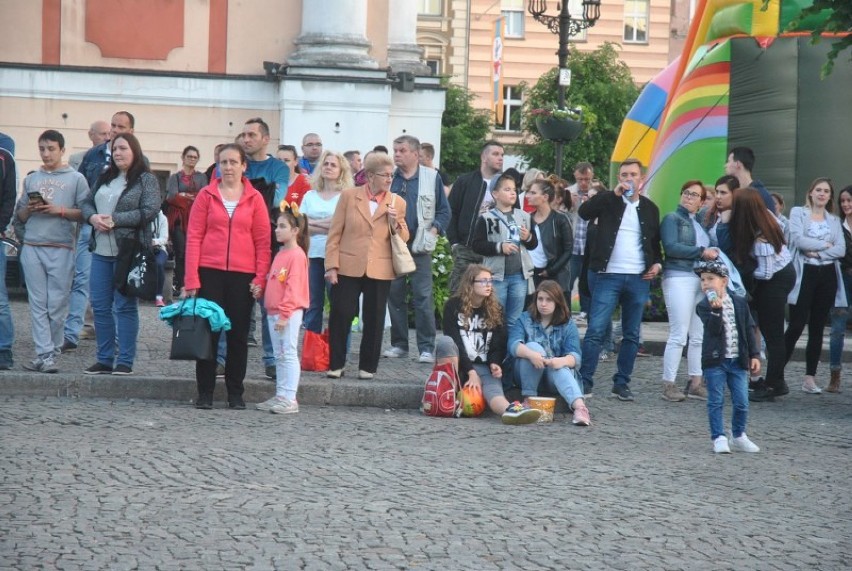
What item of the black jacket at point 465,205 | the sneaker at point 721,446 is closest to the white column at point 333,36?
the black jacket at point 465,205

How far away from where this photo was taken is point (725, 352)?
Result: 10430 mm

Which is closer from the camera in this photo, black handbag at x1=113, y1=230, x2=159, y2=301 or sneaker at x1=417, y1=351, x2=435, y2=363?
black handbag at x1=113, y1=230, x2=159, y2=301

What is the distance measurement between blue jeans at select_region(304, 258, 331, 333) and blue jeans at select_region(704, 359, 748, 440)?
4016 mm

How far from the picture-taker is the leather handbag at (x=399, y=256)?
41.5ft

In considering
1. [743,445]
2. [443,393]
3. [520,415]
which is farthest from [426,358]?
[743,445]

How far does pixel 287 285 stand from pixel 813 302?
5.20 m

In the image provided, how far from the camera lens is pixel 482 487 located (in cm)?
848

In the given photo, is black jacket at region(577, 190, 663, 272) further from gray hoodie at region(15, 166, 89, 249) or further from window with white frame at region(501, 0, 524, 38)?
window with white frame at region(501, 0, 524, 38)

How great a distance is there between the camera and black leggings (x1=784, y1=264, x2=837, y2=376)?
547 inches

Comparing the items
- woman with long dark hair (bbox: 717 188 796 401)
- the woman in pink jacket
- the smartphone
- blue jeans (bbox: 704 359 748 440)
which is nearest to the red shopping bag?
the woman in pink jacket

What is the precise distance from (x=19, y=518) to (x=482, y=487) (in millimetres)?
2536

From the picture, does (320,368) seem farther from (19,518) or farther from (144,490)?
(19,518)

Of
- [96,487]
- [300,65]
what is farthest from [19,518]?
[300,65]

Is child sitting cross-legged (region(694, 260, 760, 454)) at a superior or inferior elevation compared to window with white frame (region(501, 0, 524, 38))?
inferior
